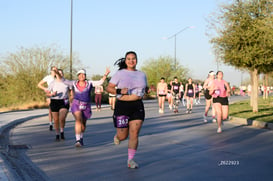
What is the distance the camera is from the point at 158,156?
881 centimetres

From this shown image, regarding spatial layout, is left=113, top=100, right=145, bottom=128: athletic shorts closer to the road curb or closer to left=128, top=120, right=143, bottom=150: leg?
left=128, top=120, right=143, bottom=150: leg

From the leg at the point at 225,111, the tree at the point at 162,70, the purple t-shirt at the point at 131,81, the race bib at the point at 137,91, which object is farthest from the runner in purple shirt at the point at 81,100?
the tree at the point at 162,70

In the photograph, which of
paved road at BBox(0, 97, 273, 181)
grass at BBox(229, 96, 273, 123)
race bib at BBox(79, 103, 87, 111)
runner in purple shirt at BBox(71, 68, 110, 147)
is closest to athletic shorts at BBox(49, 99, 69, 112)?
paved road at BBox(0, 97, 273, 181)

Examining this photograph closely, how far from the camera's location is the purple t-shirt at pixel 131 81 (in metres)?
7.49

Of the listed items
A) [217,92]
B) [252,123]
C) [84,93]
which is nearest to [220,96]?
[217,92]

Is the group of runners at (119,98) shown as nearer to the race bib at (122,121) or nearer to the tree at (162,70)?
the race bib at (122,121)

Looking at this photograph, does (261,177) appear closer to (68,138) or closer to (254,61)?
(68,138)

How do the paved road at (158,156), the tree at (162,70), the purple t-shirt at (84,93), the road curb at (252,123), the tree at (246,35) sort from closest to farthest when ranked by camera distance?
1. the paved road at (158,156)
2. the purple t-shirt at (84,93)
3. the road curb at (252,123)
4. the tree at (246,35)
5. the tree at (162,70)

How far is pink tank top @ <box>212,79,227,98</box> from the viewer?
13469 mm

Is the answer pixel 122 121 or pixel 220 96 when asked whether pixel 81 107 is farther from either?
pixel 220 96

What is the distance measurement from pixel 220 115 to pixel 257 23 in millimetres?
9215

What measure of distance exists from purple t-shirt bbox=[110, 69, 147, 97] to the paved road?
4.07ft

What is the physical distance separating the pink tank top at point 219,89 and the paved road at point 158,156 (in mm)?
1111

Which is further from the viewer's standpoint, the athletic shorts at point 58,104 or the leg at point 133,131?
the athletic shorts at point 58,104
